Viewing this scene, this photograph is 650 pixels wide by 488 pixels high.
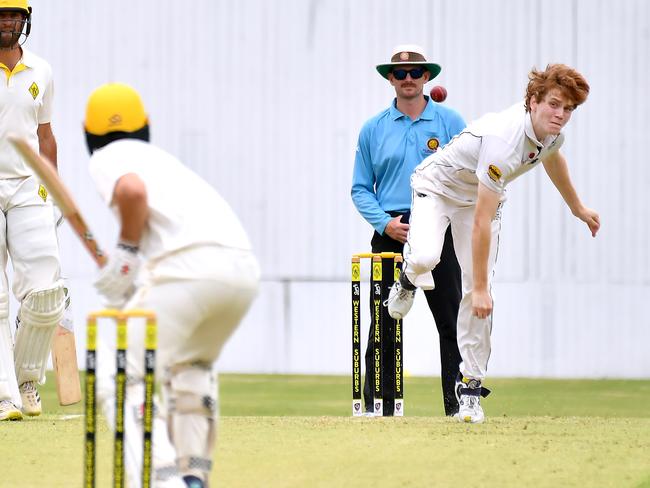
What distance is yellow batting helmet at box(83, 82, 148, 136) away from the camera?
14.6 ft

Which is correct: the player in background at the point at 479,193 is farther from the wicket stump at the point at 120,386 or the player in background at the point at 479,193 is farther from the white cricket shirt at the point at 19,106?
the wicket stump at the point at 120,386

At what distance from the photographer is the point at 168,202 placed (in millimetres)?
4234

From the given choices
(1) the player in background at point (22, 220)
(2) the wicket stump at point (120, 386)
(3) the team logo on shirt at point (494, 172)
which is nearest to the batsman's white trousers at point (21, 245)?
(1) the player in background at point (22, 220)

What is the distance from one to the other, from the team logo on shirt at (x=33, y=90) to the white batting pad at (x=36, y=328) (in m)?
0.90

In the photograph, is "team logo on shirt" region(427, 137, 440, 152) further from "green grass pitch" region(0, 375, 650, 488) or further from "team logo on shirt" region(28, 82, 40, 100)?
"team logo on shirt" region(28, 82, 40, 100)

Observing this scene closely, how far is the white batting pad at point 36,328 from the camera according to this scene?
684 cm

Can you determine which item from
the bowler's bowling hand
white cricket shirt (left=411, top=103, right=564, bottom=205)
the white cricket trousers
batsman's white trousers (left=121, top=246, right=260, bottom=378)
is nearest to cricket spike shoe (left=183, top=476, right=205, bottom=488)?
batsman's white trousers (left=121, top=246, right=260, bottom=378)

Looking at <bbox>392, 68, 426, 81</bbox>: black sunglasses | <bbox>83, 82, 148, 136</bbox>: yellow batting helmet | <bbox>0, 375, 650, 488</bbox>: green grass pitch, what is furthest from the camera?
<bbox>392, 68, 426, 81</bbox>: black sunglasses

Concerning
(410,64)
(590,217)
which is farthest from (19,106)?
(590,217)

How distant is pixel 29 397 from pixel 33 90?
5.02 feet

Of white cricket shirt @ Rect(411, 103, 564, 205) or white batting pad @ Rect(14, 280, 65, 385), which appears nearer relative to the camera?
white cricket shirt @ Rect(411, 103, 564, 205)

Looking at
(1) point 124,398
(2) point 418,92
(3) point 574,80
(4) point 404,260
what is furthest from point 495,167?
(1) point 124,398

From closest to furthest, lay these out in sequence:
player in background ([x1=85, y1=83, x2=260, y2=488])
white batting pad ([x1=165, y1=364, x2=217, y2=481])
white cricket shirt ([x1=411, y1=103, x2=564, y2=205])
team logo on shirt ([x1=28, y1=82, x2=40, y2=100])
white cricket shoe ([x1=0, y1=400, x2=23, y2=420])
→ player in background ([x1=85, y1=83, x2=260, y2=488]) < white batting pad ([x1=165, y1=364, x2=217, y2=481]) < white cricket shirt ([x1=411, y1=103, x2=564, y2=205]) < white cricket shoe ([x1=0, y1=400, x2=23, y2=420]) < team logo on shirt ([x1=28, y1=82, x2=40, y2=100])

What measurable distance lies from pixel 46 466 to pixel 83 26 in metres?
6.45
